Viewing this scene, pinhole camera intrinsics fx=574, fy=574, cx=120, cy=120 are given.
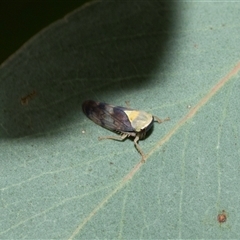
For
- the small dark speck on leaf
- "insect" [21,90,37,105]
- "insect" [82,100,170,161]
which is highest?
"insect" [21,90,37,105]

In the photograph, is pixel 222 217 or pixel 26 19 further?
pixel 26 19

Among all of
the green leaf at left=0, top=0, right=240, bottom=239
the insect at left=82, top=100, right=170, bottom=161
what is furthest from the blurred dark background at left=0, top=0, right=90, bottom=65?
the insect at left=82, top=100, right=170, bottom=161

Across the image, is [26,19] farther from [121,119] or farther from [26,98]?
[121,119]

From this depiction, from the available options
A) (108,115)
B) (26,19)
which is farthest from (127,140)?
(26,19)

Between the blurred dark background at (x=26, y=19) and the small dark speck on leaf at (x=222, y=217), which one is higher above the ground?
the blurred dark background at (x=26, y=19)

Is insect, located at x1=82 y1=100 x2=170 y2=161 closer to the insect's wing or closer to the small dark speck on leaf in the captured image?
the insect's wing

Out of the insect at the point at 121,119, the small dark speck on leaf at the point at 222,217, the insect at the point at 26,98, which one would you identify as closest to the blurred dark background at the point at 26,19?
the insect at the point at 26,98

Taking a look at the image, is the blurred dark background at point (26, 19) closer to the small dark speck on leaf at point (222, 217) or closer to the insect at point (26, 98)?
the insect at point (26, 98)
